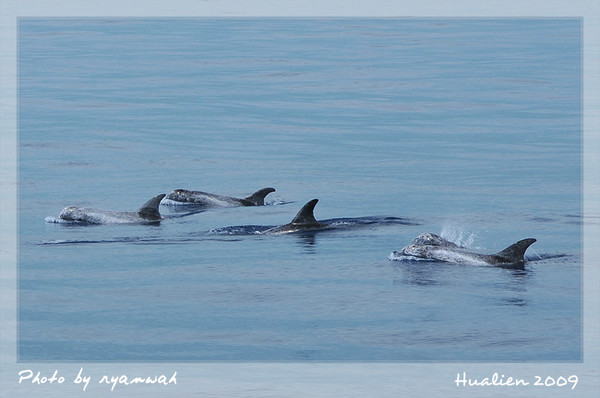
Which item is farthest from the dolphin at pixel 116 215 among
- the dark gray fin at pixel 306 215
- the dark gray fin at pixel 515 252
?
the dark gray fin at pixel 515 252

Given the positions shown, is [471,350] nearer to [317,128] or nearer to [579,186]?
[579,186]

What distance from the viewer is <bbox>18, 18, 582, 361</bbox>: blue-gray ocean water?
61.5ft

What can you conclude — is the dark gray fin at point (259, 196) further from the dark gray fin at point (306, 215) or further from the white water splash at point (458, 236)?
the white water splash at point (458, 236)

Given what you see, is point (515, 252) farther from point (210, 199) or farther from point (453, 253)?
point (210, 199)

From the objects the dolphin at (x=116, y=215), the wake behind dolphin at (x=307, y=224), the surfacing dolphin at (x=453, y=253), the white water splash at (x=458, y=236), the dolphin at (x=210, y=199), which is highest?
the dolphin at (x=210, y=199)

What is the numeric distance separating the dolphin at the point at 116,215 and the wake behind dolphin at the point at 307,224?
1681 mm

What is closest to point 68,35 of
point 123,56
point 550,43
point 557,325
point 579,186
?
point 123,56

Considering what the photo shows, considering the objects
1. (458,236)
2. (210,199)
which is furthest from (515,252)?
(210,199)

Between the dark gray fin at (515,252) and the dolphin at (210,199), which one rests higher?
the dolphin at (210,199)

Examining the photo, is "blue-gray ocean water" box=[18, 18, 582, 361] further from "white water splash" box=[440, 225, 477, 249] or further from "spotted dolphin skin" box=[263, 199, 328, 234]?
"spotted dolphin skin" box=[263, 199, 328, 234]

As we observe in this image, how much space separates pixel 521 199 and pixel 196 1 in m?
57.9

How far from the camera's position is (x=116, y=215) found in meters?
26.9

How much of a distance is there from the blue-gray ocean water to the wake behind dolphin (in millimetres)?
274

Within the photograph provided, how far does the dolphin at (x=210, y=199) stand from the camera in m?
28.7
